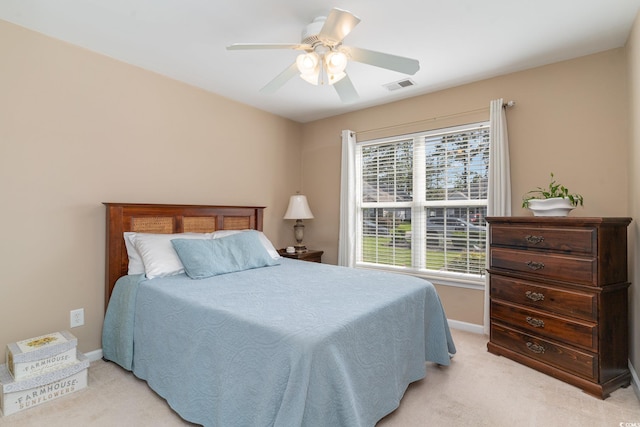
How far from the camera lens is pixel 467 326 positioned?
10.5 feet

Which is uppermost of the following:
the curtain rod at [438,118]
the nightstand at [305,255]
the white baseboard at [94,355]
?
the curtain rod at [438,118]

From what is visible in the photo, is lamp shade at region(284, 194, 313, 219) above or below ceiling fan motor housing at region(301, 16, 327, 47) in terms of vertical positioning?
below

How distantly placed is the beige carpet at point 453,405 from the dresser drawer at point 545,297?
50cm

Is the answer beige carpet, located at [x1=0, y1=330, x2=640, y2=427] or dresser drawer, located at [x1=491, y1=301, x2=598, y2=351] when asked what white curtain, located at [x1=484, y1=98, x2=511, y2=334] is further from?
beige carpet, located at [x1=0, y1=330, x2=640, y2=427]

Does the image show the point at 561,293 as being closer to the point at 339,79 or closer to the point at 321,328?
the point at 321,328

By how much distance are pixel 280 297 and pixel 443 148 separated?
2.48 m

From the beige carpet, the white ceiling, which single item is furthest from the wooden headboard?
the white ceiling

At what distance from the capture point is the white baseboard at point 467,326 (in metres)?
3.12

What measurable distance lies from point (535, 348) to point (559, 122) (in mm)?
1892

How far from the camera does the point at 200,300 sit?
185cm

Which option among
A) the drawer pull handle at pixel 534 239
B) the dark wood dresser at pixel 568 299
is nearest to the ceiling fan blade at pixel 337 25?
the dark wood dresser at pixel 568 299

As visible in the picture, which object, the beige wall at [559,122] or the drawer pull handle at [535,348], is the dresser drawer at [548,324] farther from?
the beige wall at [559,122]

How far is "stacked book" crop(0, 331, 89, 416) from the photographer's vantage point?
6.18 feet

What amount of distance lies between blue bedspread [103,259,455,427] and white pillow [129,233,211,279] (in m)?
0.09
